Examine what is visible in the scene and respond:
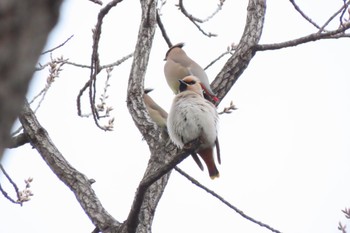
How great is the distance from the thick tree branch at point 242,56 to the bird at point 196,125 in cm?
17

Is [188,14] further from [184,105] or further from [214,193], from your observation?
[214,193]

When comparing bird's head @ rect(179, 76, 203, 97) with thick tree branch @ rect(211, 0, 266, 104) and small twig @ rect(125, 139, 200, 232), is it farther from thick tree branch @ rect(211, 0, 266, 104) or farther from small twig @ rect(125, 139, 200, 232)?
small twig @ rect(125, 139, 200, 232)

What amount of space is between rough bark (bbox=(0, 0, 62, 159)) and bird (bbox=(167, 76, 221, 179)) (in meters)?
3.32

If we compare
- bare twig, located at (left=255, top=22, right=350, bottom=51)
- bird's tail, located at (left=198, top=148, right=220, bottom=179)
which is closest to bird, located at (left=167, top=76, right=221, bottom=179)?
bird's tail, located at (left=198, top=148, right=220, bottom=179)

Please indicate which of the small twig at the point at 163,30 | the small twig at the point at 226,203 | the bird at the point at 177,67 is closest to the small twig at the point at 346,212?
the small twig at the point at 226,203

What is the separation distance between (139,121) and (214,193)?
0.83 meters

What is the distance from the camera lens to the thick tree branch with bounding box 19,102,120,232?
3.52 metres

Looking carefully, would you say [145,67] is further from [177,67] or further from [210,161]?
[177,67]

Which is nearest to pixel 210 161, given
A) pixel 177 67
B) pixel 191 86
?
pixel 191 86

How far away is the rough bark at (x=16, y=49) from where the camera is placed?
575 mm

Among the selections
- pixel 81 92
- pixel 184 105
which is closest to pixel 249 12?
pixel 184 105

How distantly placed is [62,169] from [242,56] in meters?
1.47

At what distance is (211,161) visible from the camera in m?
4.24

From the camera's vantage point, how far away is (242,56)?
4168 mm
